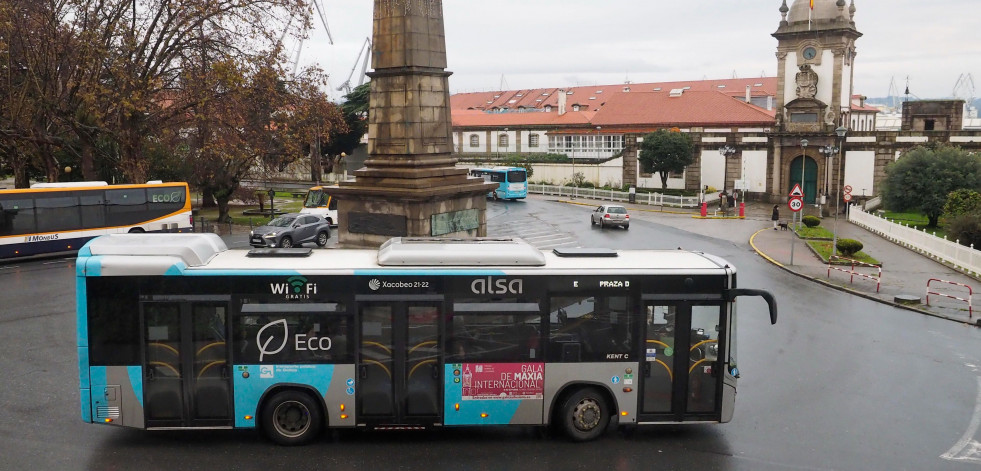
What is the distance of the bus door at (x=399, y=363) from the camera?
33.9ft

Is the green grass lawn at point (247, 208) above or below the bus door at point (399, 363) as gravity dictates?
below

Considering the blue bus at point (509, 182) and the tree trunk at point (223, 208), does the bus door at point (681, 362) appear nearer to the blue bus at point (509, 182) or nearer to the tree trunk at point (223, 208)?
the tree trunk at point (223, 208)

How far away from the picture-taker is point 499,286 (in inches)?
410

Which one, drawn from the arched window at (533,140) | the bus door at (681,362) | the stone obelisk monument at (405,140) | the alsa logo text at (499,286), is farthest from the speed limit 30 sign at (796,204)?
the arched window at (533,140)

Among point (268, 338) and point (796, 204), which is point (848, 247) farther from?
point (268, 338)

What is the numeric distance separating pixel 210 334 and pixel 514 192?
46821mm

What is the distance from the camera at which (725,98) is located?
69250 mm

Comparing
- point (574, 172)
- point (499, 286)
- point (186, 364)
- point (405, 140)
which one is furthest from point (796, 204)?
point (574, 172)

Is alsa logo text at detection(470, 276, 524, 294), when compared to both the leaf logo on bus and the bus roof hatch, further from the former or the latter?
the leaf logo on bus

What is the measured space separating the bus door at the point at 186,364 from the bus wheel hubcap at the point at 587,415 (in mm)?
4681

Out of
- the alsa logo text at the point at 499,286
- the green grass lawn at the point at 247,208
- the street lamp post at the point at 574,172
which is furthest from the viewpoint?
the street lamp post at the point at 574,172

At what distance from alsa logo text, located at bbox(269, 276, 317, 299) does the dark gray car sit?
20.3m

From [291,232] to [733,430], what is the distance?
23043 millimetres

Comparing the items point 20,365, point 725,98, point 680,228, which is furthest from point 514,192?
point 20,365
